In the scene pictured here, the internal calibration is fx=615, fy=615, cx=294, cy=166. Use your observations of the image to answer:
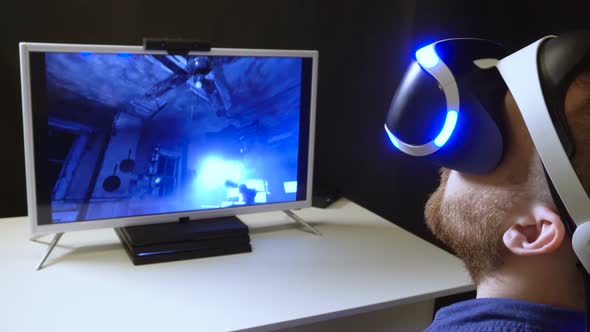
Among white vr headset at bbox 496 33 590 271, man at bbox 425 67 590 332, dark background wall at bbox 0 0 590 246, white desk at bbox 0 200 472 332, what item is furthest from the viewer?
dark background wall at bbox 0 0 590 246

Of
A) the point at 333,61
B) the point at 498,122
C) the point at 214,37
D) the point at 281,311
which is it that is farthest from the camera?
the point at 333,61

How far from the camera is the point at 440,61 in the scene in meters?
1.00

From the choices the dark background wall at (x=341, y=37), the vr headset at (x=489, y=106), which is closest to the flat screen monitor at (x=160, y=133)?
the dark background wall at (x=341, y=37)

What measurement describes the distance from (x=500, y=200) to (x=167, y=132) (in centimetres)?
98

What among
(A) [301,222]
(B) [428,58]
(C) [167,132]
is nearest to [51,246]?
(C) [167,132]

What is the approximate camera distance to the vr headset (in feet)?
2.67

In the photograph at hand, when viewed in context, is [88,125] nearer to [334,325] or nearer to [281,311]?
[281,311]

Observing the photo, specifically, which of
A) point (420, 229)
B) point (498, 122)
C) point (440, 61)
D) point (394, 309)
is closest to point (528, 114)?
point (498, 122)

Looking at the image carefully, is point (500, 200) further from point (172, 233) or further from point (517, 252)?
point (172, 233)

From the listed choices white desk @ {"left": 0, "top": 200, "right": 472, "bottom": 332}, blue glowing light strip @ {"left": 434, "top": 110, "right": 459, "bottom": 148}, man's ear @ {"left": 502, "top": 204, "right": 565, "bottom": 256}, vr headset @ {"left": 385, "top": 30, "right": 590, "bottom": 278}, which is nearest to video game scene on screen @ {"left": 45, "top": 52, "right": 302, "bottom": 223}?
white desk @ {"left": 0, "top": 200, "right": 472, "bottom": 332}

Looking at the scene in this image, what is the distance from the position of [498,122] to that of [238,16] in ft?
4.52

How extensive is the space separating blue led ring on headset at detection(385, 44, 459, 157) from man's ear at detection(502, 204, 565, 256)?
0.56ft

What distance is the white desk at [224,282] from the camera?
4.48 ft

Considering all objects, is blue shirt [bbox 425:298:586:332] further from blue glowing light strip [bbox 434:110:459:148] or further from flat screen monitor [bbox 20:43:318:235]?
flat screen monitor [bbox 20:43:318:235]
